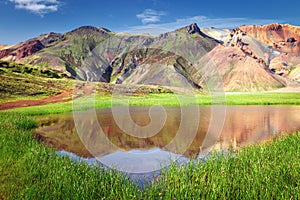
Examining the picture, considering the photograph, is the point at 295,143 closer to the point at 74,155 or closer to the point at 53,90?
the point at 74,155

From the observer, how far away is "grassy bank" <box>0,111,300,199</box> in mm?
6806

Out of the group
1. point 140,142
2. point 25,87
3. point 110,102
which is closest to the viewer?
point 140,142

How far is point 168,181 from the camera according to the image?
7840 millimetres

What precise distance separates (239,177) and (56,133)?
15.6 metres

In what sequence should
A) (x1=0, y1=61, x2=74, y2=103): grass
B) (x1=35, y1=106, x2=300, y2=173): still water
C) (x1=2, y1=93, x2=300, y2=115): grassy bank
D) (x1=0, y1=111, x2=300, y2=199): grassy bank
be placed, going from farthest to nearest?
(x1=0, y1=61, x2=74, y2=103): grass
(x1=2, y1=93, x2=300, y2=115): grassy bank
(x1=35, y1=106, x2=300, y2=173): still water
(x1=0, y1=111, x2=300, y2=199): grassy bank

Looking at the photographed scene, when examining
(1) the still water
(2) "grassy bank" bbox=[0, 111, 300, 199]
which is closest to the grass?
(1) the still water

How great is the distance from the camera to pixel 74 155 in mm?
13789

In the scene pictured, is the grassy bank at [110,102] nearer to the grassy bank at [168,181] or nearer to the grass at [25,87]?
the grass at [25,87]

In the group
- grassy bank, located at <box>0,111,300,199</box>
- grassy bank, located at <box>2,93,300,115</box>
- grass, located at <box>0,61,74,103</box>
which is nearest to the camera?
grassy bank, located at <box>0,111,300,199</box>

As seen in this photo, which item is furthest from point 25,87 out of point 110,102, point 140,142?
point 140,142

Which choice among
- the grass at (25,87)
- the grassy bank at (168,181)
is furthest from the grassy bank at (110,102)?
the grassy bank at (168,181)

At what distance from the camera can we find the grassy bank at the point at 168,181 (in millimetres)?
6806

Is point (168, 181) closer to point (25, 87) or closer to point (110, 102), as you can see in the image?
point (110, 102)

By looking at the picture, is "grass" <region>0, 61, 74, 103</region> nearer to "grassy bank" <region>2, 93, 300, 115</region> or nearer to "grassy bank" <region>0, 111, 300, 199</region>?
"grassy bank" <region>2, 93, 300, 115</region>
